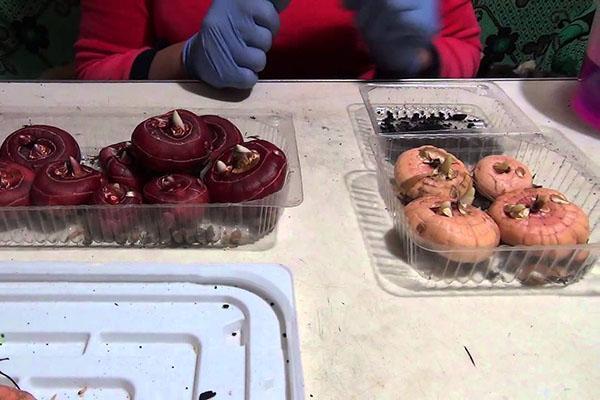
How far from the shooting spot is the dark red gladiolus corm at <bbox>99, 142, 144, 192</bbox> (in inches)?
25.5

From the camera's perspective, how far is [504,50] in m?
1.39

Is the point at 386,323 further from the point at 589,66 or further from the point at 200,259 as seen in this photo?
the point at 589,66

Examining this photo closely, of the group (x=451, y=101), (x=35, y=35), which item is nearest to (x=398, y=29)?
(x=451, y=101)

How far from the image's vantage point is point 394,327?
548mm

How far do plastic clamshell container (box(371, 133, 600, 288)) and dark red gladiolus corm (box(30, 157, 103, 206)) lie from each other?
0.31 metres

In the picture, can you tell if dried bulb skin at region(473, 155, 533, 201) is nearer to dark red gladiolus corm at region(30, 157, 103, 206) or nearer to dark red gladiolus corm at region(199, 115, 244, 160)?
dark red gladiolus corm at region(199, 115, 244, 160)

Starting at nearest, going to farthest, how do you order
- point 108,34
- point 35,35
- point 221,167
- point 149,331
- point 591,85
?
point 149,331
point 221,167
point 591,85
point 108,34
point 35,35

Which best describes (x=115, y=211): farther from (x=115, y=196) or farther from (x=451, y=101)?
(x=451, y=101)

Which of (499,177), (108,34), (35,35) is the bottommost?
(35,35)

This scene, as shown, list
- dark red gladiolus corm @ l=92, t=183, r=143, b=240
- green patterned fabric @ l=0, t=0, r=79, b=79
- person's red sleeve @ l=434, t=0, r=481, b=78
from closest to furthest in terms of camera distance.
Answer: dark red gladiolus corm @ l=92, t=183, r=143, b=240
person's red sleeve @ l=434, t=0, r=481, b=78
green patterned fabric @ l=0, t=0, r=79, b=79

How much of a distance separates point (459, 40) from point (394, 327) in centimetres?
71

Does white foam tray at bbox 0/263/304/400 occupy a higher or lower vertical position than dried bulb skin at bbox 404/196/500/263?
lower

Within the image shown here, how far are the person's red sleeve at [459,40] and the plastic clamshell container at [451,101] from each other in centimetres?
11

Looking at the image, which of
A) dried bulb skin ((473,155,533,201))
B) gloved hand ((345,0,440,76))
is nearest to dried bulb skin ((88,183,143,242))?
dried bulb skin ((473,155,533,201))
